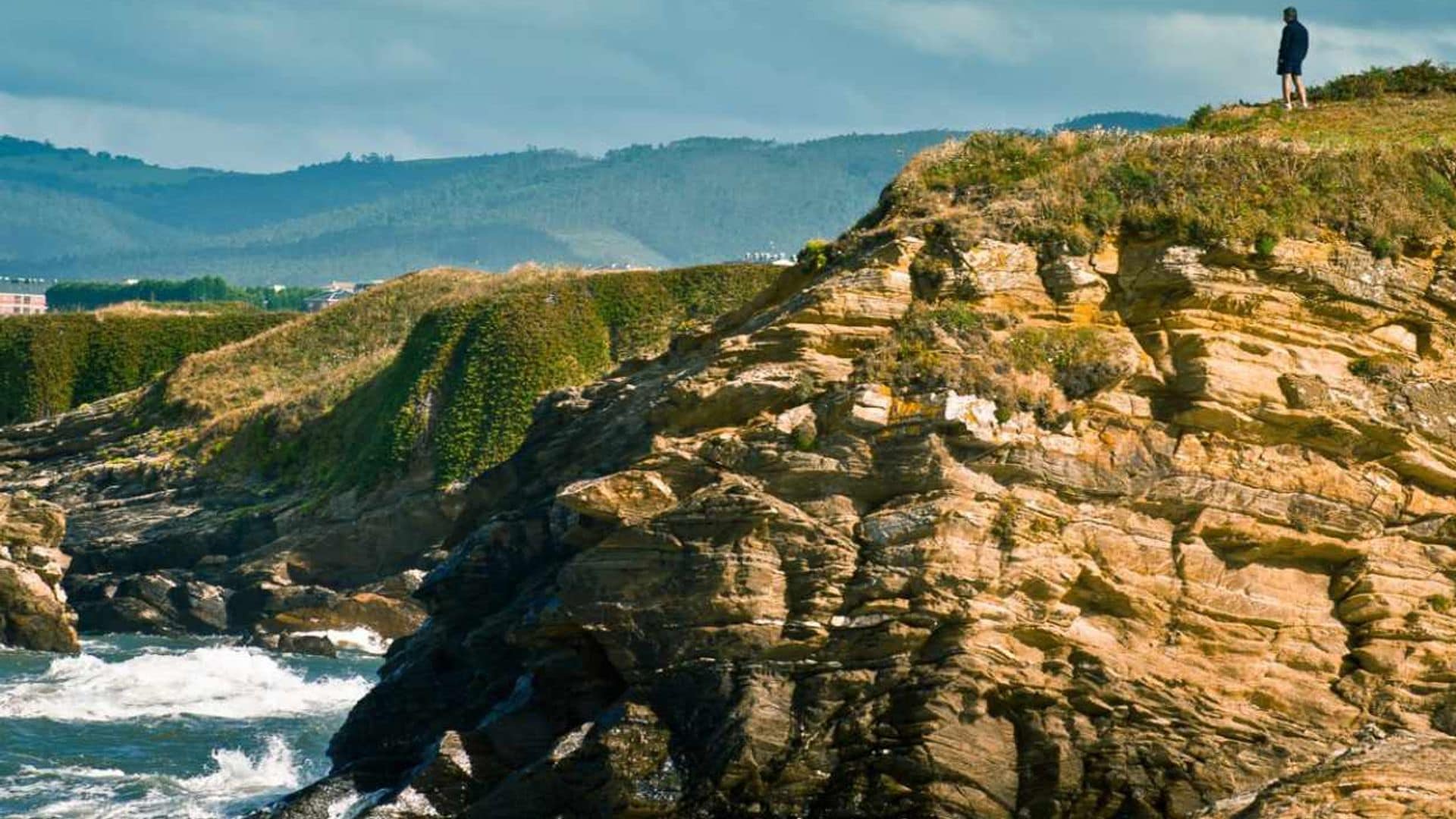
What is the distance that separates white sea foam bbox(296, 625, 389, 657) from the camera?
59.0m

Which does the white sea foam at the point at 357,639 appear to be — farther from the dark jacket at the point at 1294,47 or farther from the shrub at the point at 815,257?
the dark jacket at the point at 1294,47

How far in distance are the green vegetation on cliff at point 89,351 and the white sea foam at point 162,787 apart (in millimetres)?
60392

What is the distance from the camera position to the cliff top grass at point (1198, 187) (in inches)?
1297

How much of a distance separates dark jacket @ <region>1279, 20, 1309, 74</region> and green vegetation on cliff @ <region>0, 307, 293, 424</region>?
2740 inches

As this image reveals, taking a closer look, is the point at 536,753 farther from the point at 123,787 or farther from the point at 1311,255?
the point at 1311,255

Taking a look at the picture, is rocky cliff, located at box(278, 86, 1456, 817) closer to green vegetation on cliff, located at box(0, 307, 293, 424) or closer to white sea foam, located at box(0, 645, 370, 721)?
white sea foam, located at box(0, 645, 370, 721)

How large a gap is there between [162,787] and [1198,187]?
19548 millimetres

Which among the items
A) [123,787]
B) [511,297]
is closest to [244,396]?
[511,297]

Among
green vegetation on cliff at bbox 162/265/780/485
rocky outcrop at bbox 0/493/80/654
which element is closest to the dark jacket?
rocky outcrop at bbox 0/493/80/654

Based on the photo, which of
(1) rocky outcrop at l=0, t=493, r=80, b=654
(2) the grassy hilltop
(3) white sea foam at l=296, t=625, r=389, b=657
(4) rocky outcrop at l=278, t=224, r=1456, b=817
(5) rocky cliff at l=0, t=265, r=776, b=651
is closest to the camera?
(4) rocky outcrop at l=278, t=224, r=1456, b=817

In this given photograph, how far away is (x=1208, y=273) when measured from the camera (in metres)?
32.2

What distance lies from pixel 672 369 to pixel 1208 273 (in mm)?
9732

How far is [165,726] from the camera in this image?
45.3 metres

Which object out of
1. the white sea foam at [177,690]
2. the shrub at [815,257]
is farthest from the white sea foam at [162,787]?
the shrub at [815,257]
